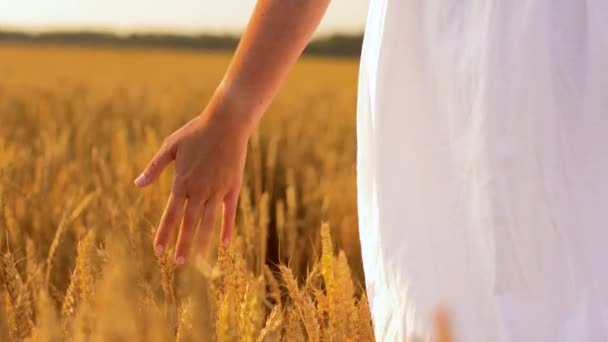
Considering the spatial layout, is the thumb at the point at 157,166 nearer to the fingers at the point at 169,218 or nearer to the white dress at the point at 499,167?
the fingers at the point at 169,218

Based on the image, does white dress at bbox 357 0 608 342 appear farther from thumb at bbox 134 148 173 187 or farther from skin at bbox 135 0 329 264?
thumb at bbox 134 148 173 187

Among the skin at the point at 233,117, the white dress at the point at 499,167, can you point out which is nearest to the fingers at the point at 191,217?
the skin at the point at 233,117

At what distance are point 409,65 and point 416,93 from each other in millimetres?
26

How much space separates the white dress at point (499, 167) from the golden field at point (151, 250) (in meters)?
0.09

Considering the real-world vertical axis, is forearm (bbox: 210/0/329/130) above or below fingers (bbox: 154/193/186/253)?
above

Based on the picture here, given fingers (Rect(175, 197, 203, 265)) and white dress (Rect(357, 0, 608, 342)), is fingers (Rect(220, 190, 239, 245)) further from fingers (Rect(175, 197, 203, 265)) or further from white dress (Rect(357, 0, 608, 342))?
white dress (Rect(357, 0, 608, 342))

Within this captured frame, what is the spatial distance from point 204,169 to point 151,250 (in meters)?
0.56

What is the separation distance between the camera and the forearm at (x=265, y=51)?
97 cm

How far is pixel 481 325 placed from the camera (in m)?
0.82

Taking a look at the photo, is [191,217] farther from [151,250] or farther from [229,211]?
[151,250]

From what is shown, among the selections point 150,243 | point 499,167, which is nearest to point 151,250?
point 150,243

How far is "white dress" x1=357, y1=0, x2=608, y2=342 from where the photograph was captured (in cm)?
77

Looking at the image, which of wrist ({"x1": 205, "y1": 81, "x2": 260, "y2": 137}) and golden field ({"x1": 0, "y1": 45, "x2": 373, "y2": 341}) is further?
wrist ({"x1": 205, "y1": 81, "x2": 260, "y2": 137})

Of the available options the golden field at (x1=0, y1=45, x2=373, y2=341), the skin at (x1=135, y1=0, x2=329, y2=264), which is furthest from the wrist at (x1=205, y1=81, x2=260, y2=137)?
the golden field at (x1=0, y1=45, x2=373, y2=341)
